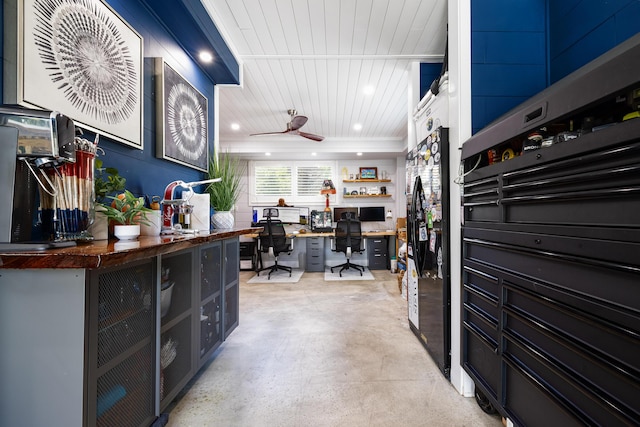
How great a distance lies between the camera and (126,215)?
125 cm

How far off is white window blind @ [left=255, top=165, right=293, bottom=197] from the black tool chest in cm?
519

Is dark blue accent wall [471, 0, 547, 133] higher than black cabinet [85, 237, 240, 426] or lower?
higher

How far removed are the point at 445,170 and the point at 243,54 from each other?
2.24 m

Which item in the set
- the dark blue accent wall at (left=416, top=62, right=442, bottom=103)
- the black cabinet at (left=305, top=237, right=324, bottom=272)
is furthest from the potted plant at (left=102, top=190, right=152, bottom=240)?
the black cabinet at (left=305, top=237, right=324, bottom=272)

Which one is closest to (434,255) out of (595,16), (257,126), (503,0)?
(595,16)

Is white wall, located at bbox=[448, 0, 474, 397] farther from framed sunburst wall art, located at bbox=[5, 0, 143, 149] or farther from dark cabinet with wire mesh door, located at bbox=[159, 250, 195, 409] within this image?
framed sunburst wall art, located at bbox=[5, 0, 143, 149]

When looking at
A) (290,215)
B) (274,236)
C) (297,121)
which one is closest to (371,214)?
(290,215)

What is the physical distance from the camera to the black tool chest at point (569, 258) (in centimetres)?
73

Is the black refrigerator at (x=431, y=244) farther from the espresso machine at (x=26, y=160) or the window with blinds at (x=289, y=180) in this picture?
the window with blinds at (x=289, y=180)

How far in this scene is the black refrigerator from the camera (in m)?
1.84

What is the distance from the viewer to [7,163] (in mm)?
869

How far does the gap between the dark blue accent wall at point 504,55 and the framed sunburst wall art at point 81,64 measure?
203 cm

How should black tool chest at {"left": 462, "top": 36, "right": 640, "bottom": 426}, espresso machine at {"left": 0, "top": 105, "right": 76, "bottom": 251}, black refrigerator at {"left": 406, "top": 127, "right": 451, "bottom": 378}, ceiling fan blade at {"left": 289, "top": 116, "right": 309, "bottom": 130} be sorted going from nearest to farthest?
black tool chest at {"left": 462, "top": 36, "right": 640, "bottom": 426} → espresso machine at {"left": 0, "top": 105, "right": 76, "bottom": 251} → black refrigerator at {"left": 406, "top": 127, "right": 451, "bottom": 378} → ceiling fan blade at {"left": 289, "top": 116, "right": 309, "bottom": 130}

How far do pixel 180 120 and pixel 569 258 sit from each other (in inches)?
93.6
